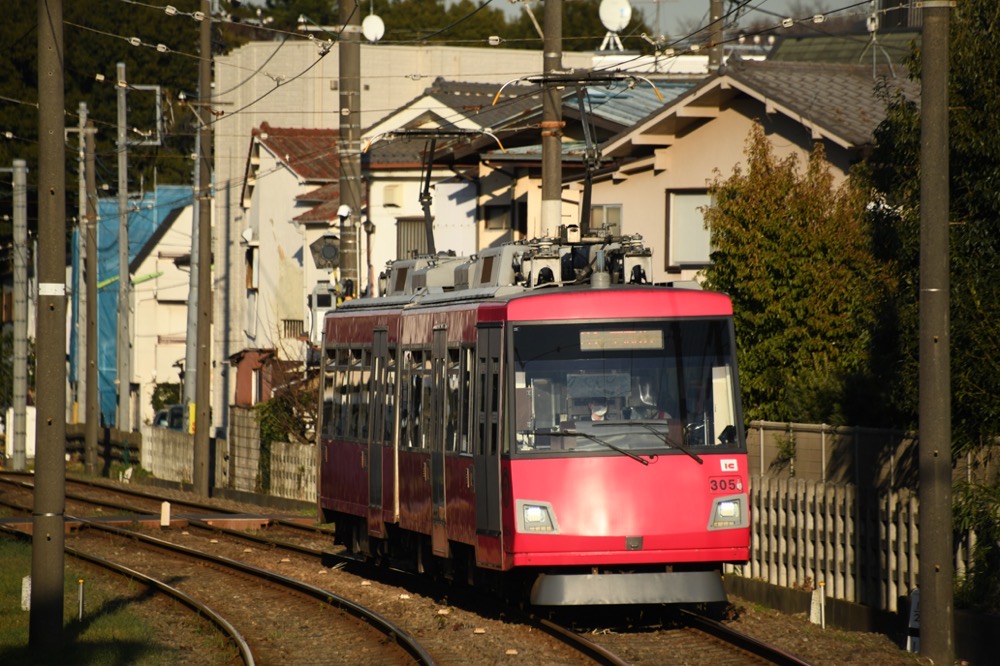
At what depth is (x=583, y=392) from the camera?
45.5 ft

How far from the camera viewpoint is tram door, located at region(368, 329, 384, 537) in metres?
18.0

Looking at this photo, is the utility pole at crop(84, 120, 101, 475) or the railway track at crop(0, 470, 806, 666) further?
the utility pole at crop(84, 120, 101, 475)

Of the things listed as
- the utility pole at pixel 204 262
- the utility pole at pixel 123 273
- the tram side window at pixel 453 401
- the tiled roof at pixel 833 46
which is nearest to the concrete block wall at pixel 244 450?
the utility pole at pixel 204 262

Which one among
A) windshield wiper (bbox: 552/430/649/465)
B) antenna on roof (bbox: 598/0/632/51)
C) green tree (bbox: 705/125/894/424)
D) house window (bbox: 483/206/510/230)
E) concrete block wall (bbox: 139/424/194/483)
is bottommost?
concrete block wall (bbox: 139/424/194/483)

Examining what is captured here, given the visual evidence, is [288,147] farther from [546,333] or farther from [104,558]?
[546,333]

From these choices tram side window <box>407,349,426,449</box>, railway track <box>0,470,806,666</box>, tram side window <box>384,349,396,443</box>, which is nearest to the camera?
railway track <box>0,470,806,666</box>

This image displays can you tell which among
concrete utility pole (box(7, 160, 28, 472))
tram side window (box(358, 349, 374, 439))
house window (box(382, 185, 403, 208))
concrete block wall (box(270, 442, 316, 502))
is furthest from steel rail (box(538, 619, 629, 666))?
concrete utility pole (box(7, 160, 28, 472))

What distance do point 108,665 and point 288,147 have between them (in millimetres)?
37949

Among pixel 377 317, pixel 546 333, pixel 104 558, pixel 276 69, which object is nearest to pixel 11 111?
pixel 276 69

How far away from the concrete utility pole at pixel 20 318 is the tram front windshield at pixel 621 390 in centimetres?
3482

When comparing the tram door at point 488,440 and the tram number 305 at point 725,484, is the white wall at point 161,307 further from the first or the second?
the tram number 305 at point 725,484

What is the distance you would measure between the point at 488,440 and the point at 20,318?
38.6 metres

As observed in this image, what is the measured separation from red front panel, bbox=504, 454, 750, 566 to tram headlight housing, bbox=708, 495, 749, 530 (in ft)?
0.30

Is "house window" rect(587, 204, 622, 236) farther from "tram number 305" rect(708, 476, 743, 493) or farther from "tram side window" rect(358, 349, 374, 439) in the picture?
"tram number 305" rect(708, 476, 743, 493)
